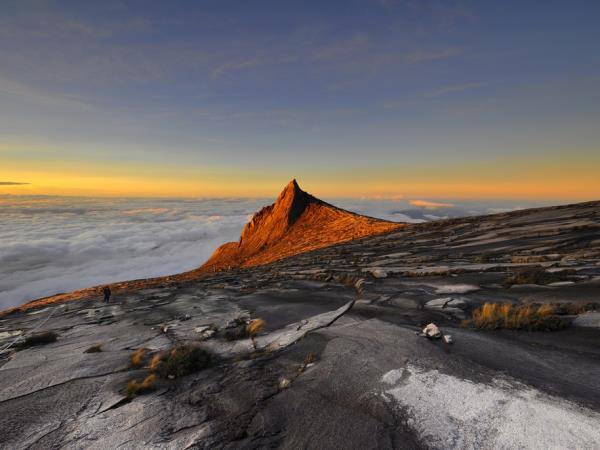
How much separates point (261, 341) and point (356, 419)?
4.71 m

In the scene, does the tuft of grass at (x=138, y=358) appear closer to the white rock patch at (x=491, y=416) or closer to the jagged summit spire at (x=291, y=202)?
the white rock patch at (x=491, y=416)

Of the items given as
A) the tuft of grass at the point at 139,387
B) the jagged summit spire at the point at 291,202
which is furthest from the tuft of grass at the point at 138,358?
the jagged summit spire at the point at 291,202

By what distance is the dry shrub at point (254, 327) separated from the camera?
988 centimetres

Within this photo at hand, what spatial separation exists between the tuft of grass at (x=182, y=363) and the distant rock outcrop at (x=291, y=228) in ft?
130

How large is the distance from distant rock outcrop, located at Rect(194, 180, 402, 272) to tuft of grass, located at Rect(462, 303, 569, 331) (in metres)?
37.7

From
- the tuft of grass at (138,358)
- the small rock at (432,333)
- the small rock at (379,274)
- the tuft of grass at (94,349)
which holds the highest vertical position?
the small rock at (432,333)

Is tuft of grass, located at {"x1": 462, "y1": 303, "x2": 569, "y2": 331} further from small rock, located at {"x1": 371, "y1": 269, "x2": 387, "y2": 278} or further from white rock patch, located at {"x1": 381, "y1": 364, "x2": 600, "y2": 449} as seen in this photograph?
small rock, located at {"x1": 371, "y1": 269, "x2": 387, "y2": 278}

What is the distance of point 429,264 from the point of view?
17734mm

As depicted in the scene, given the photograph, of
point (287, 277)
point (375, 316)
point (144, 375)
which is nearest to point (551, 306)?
point (375, 316)

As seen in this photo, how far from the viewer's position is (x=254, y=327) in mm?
10195

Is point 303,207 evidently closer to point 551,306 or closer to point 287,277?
point 287,277

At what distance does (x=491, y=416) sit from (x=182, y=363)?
21.5ft

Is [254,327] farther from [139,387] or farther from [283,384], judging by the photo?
[283,384]

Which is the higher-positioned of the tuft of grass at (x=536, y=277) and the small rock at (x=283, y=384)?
the tuft of grass at (x=536, y=277)
